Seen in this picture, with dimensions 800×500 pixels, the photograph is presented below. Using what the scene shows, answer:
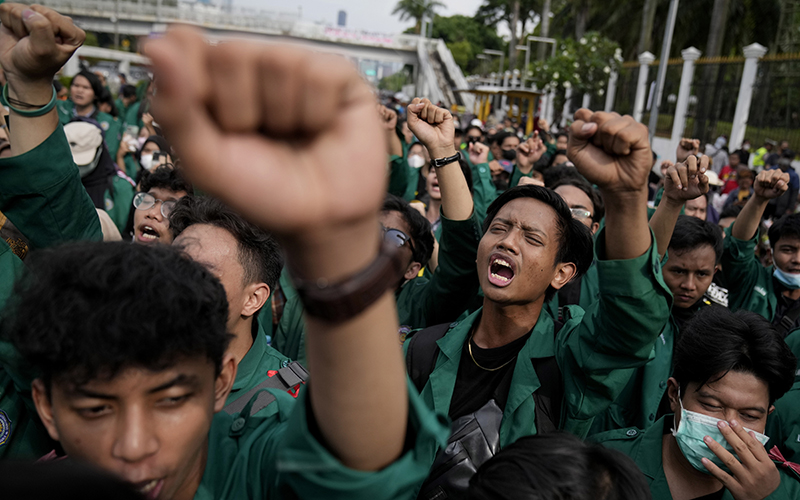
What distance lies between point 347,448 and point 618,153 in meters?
0.96

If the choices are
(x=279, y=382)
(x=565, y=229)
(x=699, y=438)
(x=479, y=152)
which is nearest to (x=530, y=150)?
(x=479, y=152)

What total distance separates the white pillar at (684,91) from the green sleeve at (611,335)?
18034 millimetres

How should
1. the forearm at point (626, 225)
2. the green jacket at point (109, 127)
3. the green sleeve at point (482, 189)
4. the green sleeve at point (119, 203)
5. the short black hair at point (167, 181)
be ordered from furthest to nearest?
the green jacket at point (109, 127) → the green sleeve at point (119, 203) → the green sleeve at point (482, 189) → the short black hair at point (167, 181) → the forearm at point (626, 225)

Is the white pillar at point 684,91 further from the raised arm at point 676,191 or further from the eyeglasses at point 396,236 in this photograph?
the raised arm at point 676,191

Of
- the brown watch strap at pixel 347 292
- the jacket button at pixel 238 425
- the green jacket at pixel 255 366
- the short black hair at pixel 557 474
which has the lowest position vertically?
the green jacket at pixel 255 366

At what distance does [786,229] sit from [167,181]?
3.87m

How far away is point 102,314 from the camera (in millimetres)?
1203

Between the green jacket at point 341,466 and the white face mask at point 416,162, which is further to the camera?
the white face mask at point 416,162

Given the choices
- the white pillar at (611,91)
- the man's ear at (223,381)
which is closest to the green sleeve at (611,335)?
the man's ear at (223,381)

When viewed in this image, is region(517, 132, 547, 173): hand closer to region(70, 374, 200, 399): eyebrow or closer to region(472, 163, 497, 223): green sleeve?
region(472, 163, 497, 223): green sleeve

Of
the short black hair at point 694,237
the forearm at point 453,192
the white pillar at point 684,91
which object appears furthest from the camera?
the white pillar at point 684,91

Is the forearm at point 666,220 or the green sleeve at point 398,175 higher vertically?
the forearm at point 666,220

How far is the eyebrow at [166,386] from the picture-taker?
4.00 ft

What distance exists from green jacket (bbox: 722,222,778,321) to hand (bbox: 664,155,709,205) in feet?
6.97
